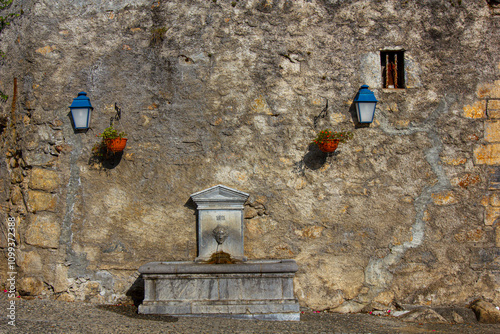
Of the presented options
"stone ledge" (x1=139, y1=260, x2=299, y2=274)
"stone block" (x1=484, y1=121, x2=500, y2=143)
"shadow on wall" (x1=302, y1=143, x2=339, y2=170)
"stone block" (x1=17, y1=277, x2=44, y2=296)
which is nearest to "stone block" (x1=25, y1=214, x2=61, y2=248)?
"stone block" (x1=17, y1=277, x2=44, y2=296)

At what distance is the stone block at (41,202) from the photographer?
4.25 metres

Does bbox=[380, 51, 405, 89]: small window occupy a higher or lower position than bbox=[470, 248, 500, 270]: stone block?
higher

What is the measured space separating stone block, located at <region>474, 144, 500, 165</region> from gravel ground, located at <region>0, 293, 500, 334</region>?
5.41 ft

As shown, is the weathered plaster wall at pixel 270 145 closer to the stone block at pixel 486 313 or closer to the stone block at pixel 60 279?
the stone block at pixel 60 279

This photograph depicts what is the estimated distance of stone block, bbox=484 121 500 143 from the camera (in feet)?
14.1

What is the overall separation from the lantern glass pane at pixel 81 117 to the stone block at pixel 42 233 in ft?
3.44

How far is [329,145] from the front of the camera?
4.12m

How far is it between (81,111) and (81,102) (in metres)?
0.10

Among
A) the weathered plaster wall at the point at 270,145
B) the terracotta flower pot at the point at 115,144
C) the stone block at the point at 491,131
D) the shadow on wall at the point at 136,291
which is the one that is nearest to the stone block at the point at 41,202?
the weathered plaster wall at the point at 270,145

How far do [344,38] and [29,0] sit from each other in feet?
11.5

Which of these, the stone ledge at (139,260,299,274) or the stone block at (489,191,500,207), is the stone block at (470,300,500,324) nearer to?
the stone block at (489,191,500,207)

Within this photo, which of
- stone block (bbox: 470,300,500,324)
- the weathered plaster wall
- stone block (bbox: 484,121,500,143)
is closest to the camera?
stone block (bbox: 470,300,500,324)

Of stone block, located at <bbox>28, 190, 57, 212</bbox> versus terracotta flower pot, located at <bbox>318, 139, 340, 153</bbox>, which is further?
stone block, located at <bbox>28, 190, 57, 212</bbox>

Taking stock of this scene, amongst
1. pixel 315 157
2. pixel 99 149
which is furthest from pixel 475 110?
pixel 99 149
